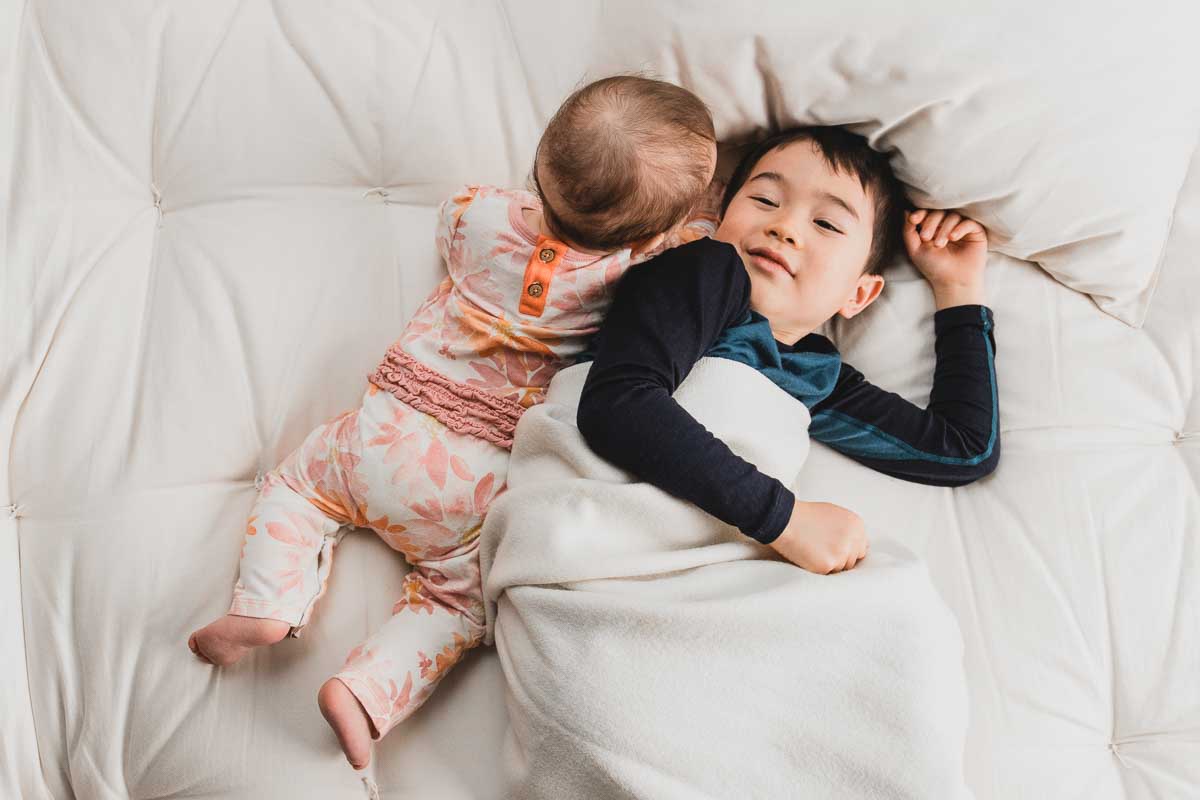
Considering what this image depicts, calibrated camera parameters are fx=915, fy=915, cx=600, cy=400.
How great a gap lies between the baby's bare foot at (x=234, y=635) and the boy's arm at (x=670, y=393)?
15.6 inches

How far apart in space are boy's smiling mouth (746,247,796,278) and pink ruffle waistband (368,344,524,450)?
35 cm

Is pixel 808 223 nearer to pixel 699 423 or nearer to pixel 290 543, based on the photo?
pixel 699 423

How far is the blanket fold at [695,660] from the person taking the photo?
89 centimetres

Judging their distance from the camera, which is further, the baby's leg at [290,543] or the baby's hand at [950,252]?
the baby's hand at [950,252]

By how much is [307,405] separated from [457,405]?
0.20m

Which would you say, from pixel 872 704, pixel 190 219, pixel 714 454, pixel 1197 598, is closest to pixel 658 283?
pixel 714 454

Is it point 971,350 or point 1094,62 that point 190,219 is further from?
point 1094,62

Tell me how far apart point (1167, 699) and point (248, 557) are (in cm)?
104

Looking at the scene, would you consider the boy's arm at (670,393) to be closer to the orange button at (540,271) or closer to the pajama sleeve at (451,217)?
the orange button at (540,271)

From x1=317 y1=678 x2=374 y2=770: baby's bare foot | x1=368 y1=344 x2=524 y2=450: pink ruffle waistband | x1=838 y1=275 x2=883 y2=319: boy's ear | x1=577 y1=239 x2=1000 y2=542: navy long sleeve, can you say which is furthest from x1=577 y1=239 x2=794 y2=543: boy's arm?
x1=317 y1=678 x2=374 y2=770: baby's bare foot

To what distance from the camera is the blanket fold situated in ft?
2.92

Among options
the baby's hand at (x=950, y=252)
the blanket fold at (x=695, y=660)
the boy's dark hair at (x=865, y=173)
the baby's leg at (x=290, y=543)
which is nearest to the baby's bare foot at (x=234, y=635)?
the baby's leg at (x=290, y=543)

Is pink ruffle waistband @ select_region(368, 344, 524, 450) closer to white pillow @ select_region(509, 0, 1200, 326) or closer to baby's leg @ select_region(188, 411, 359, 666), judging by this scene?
baby's leg @ select_region(188, 411, 359, 666)

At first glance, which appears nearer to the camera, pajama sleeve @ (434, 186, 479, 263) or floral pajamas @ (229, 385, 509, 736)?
floral pajamas @ (229, 385, 509, 736)
